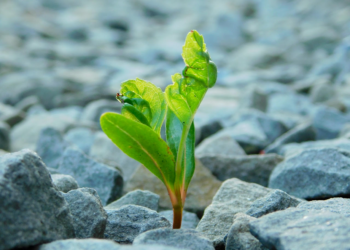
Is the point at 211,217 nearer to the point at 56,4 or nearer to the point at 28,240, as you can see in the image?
the point at 28,240

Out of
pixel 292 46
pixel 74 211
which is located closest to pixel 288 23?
pixel 292 46

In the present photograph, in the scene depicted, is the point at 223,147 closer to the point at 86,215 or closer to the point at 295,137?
the point at 295,137

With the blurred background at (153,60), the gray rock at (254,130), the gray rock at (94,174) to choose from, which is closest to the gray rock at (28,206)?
the gray rock at (94,174)

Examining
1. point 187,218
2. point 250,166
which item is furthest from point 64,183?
point 250,166

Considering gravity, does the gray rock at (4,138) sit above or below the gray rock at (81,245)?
below

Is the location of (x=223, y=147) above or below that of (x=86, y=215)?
below

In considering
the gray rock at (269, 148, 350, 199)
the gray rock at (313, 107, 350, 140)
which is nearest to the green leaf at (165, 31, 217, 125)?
the gray rock at (269, 148, 350, 199)

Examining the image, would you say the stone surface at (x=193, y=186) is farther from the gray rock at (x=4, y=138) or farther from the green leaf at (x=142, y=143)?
the gray rock at (x=4, y=138)
